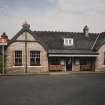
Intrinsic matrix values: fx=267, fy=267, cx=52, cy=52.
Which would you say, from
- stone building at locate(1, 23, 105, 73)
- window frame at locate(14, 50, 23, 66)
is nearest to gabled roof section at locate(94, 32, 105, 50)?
stone building at locate(1, 23, 105, 73)

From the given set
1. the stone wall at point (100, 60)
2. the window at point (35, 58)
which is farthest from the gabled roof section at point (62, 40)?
the window at point (35, 58)

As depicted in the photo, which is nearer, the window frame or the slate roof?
the window frame

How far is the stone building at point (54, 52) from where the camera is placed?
3759 centimetres

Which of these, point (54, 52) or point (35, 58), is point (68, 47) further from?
point (35, 58)

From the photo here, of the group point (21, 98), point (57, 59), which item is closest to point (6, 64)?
point (57, 59)

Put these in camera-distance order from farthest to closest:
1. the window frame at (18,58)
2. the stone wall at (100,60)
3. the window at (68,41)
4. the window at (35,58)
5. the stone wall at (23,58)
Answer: the window at (68,41), the stone wall at (100,60), the window at (35,58), the window frame at (18,58), the stone wall at (23,58)

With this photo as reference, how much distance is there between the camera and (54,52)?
3862 centimetres

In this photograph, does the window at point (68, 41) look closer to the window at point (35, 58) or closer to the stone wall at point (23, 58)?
the stone wall at point (23, 58)

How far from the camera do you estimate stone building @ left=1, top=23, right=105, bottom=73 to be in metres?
A: 37.6

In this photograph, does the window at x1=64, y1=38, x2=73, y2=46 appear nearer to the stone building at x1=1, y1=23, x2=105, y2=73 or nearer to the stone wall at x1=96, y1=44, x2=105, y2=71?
the stone building at x1=1, y1=23, x2=105, y2=73

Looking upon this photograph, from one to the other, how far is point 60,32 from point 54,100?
1252 inches

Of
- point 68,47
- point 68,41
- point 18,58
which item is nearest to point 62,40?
point 68,41

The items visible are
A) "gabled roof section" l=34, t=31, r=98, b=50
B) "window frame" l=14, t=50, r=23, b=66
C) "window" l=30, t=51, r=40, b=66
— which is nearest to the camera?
"window frame" l=14, t=50, r=23, b=66

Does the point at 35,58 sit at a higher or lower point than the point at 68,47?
lower
